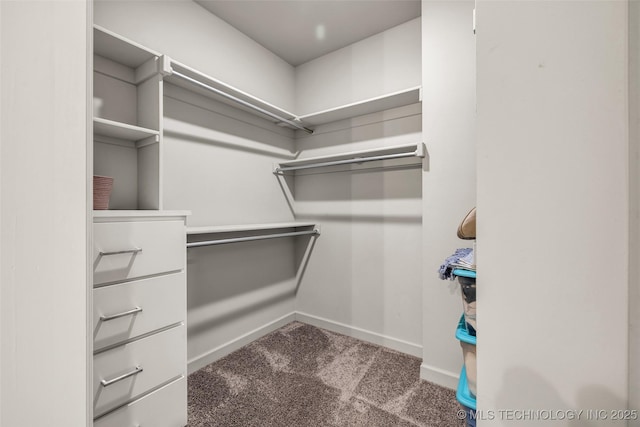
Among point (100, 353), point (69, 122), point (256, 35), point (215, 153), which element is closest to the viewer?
point (69, 122)

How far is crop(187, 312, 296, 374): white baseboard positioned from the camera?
62.8 inches

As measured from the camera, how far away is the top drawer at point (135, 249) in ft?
3.05

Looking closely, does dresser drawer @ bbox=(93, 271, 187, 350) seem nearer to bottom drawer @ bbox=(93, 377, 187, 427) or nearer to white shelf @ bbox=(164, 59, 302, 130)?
bottom drawer @ bbox=(93, 377, 187, 427)

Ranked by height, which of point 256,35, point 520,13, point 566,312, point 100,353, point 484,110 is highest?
point 256,35

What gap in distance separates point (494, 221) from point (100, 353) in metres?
1.27

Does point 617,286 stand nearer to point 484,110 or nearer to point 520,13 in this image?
point 484,110

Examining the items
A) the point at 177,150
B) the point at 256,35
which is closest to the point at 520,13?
the point at 177,150

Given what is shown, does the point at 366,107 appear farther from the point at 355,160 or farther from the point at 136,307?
the point at 136,307

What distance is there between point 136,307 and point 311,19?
1969mm

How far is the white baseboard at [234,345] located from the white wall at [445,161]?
1145 millimetres

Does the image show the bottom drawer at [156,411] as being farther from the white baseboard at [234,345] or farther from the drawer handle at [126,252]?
the drawer handle at [126,252]

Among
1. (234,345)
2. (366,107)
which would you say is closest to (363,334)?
(234,345)

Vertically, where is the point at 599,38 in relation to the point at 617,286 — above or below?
above

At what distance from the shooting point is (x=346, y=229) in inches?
82.4
